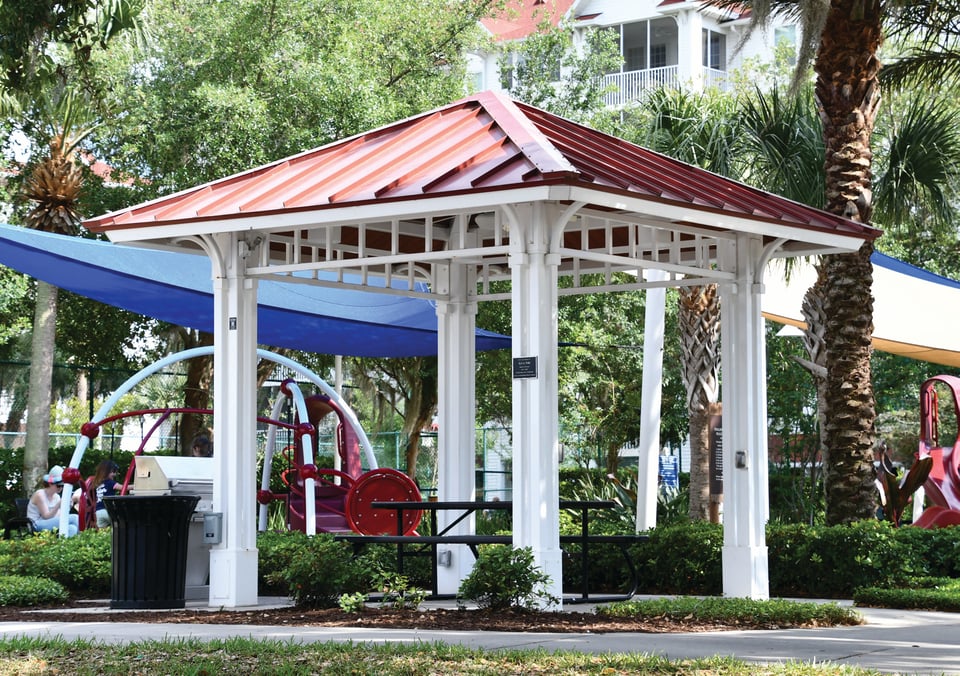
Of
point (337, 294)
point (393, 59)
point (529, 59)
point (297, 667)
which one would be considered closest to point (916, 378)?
point (529, 59)

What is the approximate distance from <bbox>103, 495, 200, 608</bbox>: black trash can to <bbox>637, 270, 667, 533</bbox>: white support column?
613cm

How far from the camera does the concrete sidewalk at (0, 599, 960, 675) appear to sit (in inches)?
304

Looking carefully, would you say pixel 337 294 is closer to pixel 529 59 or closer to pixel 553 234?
pixel 553 234

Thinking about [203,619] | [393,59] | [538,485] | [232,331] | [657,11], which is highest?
[657,11]

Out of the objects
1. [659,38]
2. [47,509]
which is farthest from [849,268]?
[659,38]

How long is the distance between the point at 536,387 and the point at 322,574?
2.51 m

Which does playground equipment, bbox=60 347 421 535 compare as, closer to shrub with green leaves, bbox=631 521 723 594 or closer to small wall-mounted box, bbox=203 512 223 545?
small wall-mounted box, bbox=203 512 223 545

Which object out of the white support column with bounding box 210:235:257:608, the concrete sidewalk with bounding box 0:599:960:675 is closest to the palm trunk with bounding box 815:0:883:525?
the concrete sidewalk with bounding box 0:599:960:675

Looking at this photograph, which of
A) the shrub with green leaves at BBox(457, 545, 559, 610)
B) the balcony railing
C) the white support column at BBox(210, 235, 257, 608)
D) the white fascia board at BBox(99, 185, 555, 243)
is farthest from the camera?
the balcony railing

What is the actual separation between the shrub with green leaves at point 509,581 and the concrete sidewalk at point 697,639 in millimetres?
881

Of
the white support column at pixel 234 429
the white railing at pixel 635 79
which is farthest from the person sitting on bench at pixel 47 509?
the white railing at pixel 635 79

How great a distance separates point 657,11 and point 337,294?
26.4 metres

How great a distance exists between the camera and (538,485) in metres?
9.91

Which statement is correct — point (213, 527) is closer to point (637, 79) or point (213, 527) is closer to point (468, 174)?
point (468, 174)
